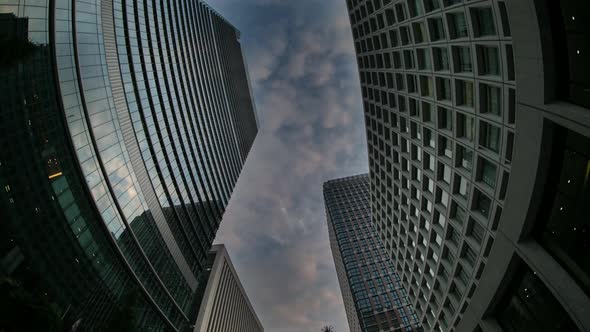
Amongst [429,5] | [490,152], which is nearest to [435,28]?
[429,5]

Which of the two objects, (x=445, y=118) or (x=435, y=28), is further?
(x=445, y=118)

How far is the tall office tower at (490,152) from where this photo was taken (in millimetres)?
12820

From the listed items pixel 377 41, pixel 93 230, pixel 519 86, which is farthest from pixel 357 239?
pixel 519 86

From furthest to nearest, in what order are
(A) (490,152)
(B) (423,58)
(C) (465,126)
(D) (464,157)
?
(B) (423,58)
(D) (464,157)
(C) (465,126)
(A) (490,152)

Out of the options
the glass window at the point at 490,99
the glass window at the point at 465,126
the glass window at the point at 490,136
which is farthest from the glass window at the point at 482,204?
the glass window at the point at 490,99

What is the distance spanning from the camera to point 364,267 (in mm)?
98000

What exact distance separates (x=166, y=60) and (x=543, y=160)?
192 feet

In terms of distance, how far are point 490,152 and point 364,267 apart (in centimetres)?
8695

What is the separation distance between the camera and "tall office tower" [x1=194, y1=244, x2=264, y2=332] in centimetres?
6890

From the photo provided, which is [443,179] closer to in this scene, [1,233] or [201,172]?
[1,233]

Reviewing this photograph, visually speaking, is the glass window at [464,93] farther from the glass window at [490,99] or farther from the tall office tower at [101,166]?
the tall office tower at [101,166]

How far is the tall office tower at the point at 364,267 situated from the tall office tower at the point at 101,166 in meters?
54.5

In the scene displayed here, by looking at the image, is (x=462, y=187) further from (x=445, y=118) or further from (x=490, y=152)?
(x=445, y=118)

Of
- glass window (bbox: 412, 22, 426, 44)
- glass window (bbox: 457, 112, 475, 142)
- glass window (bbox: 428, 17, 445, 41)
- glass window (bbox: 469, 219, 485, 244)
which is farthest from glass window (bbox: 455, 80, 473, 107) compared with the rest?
glass window (bbox: 469, 219, 485, 244)
